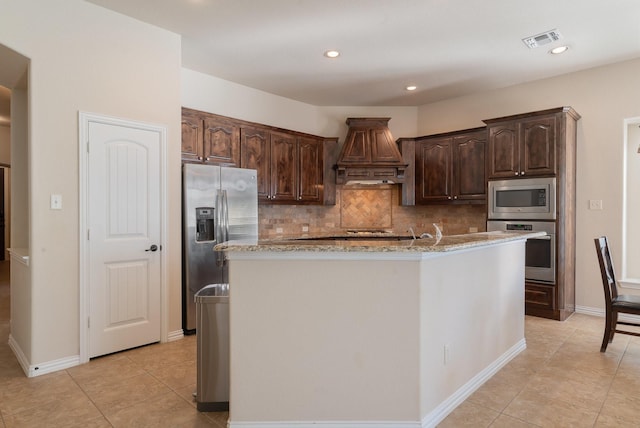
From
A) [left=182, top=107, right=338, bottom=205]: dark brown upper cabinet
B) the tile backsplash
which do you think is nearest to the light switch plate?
[left=182, top=107, right=338, bottom=205]: dark brown upper cabinet

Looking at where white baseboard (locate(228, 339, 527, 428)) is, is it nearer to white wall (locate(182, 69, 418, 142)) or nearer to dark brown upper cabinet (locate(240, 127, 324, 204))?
dark brown upper cabinet (locate(240, 127, 324, 204))

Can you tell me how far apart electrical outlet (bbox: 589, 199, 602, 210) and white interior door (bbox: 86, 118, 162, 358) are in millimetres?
4731

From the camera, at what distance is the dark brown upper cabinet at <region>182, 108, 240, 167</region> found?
395 cm

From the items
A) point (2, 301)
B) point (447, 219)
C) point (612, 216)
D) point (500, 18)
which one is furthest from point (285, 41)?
point (2, 301)

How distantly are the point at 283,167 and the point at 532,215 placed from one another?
3.13 m

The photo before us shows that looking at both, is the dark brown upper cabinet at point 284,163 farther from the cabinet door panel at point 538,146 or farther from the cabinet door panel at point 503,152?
the cabinet door panel at point 538,146

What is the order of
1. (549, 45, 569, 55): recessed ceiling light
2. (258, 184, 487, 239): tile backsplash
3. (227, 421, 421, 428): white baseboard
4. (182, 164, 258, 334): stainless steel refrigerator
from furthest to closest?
1. (258, 184, 487, 239): tile backsplash
2. (549, 45, 569, 55): recessed ceiling light
3. (182, 164, 258, 334): stainless steel refrigerator
4. (227, 421, 421, 428): white baseboard

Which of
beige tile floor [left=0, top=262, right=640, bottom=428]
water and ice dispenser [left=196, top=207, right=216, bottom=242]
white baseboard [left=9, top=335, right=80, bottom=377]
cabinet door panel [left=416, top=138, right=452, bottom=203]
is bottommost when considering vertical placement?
beige tile floor [left=0, top=262, right=640, bottom=428]

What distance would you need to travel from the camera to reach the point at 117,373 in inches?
108

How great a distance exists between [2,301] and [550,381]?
6.35 m

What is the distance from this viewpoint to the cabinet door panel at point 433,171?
523cm

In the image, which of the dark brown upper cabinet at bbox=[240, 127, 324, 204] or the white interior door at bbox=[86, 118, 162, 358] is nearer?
the white interior door at bbox=[86, 118, 162, 358]

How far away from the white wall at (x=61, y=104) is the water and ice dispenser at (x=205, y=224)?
1.02m

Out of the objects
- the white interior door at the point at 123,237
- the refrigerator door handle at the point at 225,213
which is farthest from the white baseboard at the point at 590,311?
the white interior door at the point at 123,237
